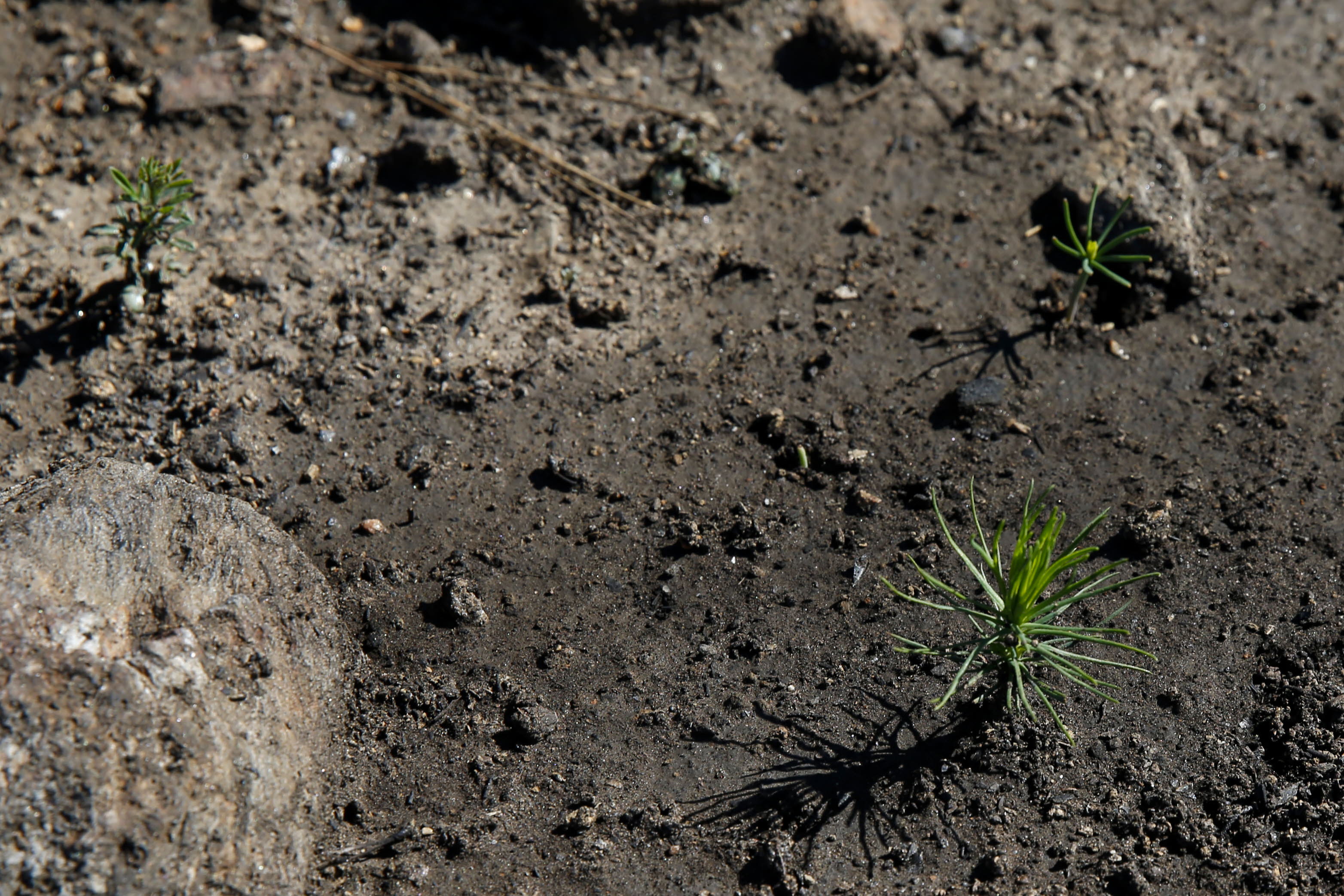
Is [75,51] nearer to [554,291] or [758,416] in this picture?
[554,291]

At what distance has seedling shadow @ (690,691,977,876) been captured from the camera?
2.49 m

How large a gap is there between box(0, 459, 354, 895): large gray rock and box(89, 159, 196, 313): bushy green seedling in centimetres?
111

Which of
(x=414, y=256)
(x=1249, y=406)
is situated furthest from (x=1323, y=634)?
(x=414, y=256)

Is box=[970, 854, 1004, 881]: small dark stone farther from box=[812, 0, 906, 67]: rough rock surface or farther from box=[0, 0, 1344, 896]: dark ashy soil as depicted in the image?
box=[812, 0, 906, 67]: rough rock surface

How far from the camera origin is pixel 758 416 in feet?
11.0

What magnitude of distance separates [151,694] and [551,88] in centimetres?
307

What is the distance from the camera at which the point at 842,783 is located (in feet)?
8.41

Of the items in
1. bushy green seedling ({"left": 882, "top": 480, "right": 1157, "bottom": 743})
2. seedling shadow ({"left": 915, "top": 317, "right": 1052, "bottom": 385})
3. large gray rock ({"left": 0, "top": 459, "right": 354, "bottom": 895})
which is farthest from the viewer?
seedling shadow ({"left": 915, "top": 317, "right": 1052, "bottom": 385})

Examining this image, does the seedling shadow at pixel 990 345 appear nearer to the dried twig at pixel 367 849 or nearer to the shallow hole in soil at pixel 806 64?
the shallow hole in soil at pixel 806 64

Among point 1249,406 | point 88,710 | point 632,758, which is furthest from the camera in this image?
point 1249,406

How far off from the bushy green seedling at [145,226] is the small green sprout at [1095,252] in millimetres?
3019

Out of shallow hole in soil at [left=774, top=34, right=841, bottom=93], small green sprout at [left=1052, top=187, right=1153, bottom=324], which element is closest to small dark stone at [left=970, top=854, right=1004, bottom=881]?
small green sprout at [left=1052, top=187, right=1153, bottom=324]

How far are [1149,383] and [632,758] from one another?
2.18 meters

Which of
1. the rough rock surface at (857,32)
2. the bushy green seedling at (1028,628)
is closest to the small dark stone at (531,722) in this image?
the bushy green seedling at (1028,628)
